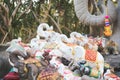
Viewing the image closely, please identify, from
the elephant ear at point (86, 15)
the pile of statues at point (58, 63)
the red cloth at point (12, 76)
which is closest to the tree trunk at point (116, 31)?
the elephant ear at point (86, 15)

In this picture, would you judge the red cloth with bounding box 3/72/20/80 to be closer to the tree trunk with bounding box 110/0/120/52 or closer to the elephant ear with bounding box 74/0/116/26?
the elephant ear with bounding box 74/0/116/26

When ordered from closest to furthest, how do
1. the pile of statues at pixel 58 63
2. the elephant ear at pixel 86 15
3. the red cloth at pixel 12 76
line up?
the pile of statues at pixel 58 63 → the red cloth at pixel 12 76 → the elephant ear at pixel 86 15

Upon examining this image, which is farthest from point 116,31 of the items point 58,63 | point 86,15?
point 58,63

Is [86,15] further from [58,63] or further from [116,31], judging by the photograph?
[58,63]

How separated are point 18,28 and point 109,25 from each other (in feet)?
9.59

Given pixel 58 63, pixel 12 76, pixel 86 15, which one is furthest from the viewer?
pixel 86 15

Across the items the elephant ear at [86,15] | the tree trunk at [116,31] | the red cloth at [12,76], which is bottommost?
the red cloth at [12,76]

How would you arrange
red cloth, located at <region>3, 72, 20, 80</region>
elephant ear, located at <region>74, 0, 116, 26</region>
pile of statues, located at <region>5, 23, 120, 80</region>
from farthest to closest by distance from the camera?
elephant ear, located at <region>74, 0, 116, 26</region> < red cloth, located at <region>3, 72, 20, 80</region> < pile of statues, located at <region>5, 23, 120, 80</region>

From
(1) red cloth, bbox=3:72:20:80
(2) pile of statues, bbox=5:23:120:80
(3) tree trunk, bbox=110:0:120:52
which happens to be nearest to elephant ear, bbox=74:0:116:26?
(3) tree trunk, bbox=110:0:120:52

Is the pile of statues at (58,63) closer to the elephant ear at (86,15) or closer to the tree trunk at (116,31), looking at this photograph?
A: the elephant ear at (86,15)

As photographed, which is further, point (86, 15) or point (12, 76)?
point (86, 15)

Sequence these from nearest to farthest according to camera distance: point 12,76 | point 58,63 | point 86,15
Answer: point 58,63 → point 12,76 → point 86,15

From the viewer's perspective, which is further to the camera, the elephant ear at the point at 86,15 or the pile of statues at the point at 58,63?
the elephant ear at the point at 86,15

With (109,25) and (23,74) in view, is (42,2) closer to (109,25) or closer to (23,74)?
(109,25)
